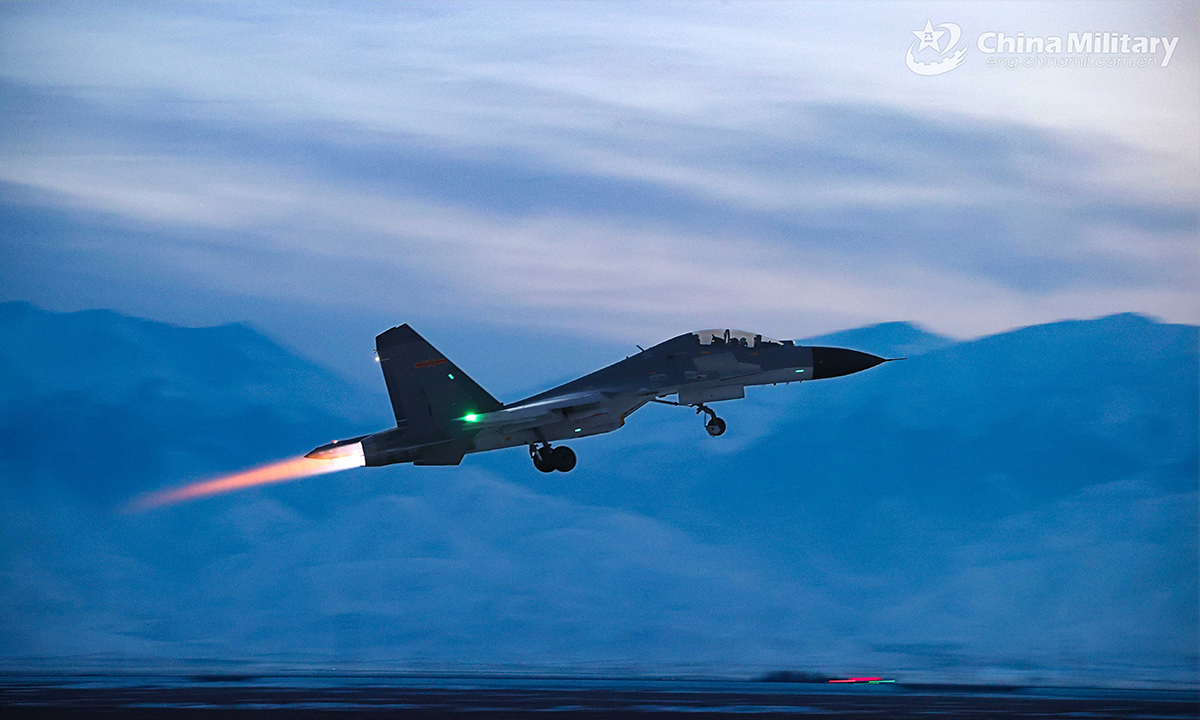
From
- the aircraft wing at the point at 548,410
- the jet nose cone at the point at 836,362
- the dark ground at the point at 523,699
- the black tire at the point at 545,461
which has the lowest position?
the dark ground at the point at 523,699

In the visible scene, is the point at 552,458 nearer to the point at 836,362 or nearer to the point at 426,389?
the point at 426,389

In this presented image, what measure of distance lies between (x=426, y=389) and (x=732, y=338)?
468 inches

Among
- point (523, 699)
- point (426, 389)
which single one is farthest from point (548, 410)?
point (523, 699)

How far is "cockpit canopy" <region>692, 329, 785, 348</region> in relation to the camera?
4697 cm

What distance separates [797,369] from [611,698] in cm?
Answer: 2648

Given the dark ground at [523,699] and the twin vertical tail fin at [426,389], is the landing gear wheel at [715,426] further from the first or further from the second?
the dark ground at [523,699]

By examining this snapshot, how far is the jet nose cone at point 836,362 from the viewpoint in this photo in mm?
46906

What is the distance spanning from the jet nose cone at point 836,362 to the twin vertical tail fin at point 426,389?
1257 cm

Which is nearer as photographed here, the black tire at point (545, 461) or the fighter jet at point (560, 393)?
the fighter jet at point (560, 393)

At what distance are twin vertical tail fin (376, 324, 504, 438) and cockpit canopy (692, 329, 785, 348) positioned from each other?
8532 mm

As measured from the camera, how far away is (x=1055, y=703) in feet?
218

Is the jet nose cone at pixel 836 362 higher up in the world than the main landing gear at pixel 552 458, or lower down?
higher up

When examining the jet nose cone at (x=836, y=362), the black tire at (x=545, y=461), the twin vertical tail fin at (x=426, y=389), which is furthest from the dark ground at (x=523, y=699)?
the jet nose cone at (x=836, y=362)

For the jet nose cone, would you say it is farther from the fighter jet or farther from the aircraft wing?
the aircraft wing
